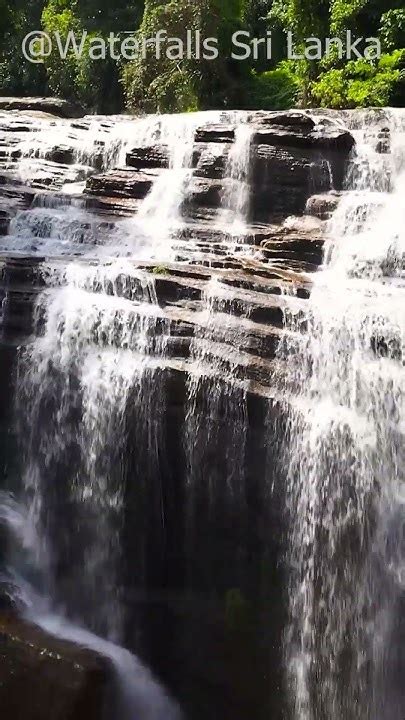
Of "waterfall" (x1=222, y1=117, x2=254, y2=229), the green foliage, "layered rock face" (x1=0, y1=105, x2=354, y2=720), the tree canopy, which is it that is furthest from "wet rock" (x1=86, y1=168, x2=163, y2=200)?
the tree canopy

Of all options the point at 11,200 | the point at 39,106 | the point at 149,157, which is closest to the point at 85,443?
the point at 11,200

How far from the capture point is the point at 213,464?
28.9 ft

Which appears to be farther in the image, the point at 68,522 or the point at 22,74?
the point at 22,74

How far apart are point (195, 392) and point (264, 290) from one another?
5.95 ft

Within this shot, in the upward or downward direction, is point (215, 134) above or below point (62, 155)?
above

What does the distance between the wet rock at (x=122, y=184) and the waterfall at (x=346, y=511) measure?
6.19 m

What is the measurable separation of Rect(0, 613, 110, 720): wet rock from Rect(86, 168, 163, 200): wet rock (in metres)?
8.96

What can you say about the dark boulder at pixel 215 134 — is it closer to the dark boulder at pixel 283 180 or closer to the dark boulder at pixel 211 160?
the dark boulder at pixel 211 160

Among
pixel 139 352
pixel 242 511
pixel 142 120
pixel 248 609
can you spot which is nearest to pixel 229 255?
pixel 139 352

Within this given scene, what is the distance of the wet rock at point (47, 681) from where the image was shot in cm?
742

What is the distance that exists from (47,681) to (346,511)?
3685 mm

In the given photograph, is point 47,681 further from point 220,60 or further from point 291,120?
point 220,60

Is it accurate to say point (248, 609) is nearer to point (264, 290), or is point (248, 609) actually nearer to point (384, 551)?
point (384, 551)

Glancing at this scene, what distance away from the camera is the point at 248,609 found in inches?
338
